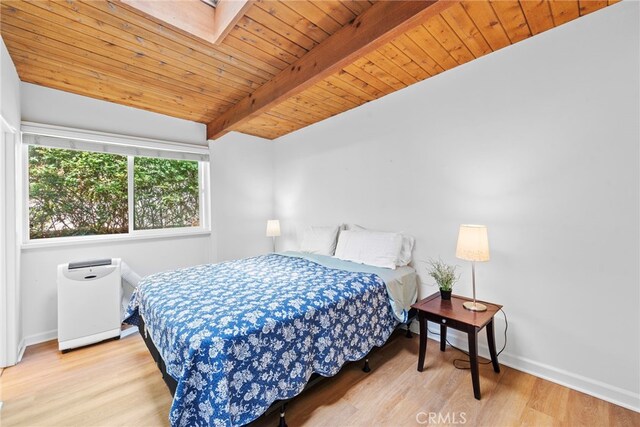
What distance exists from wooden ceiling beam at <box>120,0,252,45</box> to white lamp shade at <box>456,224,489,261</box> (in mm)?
2085

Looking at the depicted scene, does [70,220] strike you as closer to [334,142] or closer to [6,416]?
[6,416]

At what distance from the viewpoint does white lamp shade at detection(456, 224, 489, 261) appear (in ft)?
6.11

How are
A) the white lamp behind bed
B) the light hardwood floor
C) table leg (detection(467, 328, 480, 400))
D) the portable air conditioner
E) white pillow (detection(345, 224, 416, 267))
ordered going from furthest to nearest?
the white lamp behind bed < white pillow (detection(345, 224, 416, 267)) < the portable air conditioner < table leg (detection(467, 328, 480, 400)) < the light hardwood floor

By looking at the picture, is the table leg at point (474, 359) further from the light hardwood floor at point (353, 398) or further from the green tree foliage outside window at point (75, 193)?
the green tree foliage outside window at point (75, 193)

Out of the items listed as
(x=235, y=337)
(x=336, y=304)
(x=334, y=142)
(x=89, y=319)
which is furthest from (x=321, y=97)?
(x=89, y=319)

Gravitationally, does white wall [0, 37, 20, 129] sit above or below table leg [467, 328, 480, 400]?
above

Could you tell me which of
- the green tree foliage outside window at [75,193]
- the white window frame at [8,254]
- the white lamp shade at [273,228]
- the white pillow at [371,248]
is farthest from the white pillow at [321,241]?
the white window frame at [8,254]

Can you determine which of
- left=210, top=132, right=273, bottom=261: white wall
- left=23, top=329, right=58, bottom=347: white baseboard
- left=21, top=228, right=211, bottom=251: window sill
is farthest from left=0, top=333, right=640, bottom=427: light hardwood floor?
left=210, top=132, right=273, bottom=261: white wall

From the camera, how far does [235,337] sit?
1.31 metres

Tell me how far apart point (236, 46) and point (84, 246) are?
261 centimetres

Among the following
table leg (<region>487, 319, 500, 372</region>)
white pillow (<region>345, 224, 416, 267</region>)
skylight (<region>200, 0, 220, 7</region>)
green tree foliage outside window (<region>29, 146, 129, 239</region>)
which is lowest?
table leg (<region>487, 319, 500, 372</region>)

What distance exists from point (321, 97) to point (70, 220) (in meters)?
3.04

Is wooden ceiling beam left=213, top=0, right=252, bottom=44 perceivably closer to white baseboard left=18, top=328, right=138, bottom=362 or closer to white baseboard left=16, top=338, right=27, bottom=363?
white baseboard left=18, top=328, right=138, bottom=362

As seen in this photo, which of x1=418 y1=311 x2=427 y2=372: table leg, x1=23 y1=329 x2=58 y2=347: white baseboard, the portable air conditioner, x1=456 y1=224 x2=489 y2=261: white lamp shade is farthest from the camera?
x1=23 y1=329 x2=58 y2=347: white baseboard
